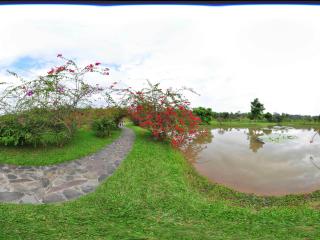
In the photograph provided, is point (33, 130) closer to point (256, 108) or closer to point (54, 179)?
point (54, 179)

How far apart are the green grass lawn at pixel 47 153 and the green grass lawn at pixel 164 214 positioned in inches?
82.4

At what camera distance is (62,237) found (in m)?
2.66

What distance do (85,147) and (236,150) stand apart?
18.7ft

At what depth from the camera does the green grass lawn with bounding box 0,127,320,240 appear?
9.23 ft

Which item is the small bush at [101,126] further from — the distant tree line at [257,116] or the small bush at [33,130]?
the distant tree line at [257,116]

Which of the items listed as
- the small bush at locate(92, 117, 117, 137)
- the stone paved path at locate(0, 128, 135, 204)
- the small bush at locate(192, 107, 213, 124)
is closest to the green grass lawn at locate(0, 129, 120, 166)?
the stone paved path at locate(0, 128, 135, 204)

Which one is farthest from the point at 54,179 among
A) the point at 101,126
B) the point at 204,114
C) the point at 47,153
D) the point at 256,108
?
the point at 256,108

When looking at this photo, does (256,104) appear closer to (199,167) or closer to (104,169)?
(199,167)

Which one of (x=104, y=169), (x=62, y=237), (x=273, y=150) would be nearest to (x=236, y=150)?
(x=273, y=150)

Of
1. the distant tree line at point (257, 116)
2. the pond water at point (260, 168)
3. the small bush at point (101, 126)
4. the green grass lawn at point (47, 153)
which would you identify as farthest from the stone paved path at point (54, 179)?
the distant tree line at point (257, 116)

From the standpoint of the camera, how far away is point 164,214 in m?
3.45

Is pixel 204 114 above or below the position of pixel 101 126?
above

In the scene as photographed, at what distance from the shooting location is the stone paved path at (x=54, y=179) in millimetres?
4133

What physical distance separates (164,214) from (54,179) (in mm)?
2825
